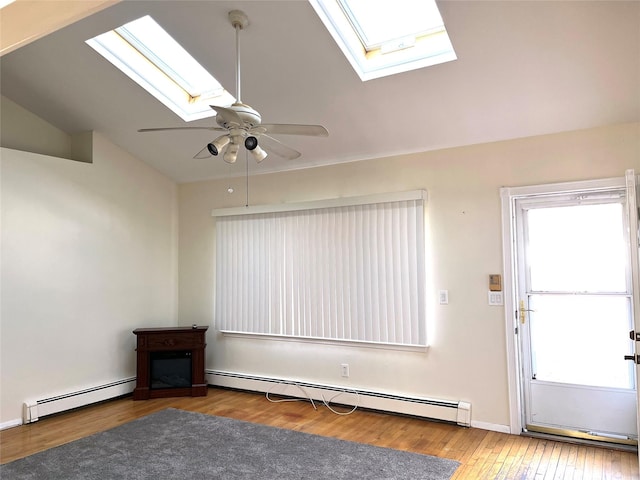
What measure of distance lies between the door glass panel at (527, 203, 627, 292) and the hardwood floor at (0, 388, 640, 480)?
4.11ft

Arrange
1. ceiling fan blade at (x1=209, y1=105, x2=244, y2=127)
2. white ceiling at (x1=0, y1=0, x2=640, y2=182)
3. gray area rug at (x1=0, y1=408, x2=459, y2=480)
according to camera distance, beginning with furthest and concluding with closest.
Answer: gray area rug at (x1=0, y1=408, x2=459, y2=480), white ceiling at (x1=0, y1=0, x2=640, y2=182), ceiling fan blade at (x1=209, y1=105, x2=244, y2=127)

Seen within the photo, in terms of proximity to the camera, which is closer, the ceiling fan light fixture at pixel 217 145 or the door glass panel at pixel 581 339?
the ceiling fan light fixture at pixel 217 145

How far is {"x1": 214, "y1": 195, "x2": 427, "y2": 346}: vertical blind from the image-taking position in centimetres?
423

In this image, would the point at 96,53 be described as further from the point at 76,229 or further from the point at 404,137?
the point at 404,137

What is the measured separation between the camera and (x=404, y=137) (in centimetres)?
411

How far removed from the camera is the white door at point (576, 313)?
11.5ft

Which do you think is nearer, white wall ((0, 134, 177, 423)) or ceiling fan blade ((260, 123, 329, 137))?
ceiling fan blade ((260, 123, 329, 137))

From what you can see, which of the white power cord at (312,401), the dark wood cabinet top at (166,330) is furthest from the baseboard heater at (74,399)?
the white power cord at (312,401)

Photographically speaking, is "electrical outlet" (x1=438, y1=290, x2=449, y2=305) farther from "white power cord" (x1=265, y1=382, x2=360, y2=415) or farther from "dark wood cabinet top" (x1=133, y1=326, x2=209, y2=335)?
"dark wood cabinet top" (x1=133, y1=326, x2=209, y2=335)

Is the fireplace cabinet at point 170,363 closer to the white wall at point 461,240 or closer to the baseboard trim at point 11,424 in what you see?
the white wall at point 461,240

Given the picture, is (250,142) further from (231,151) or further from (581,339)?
(581,339)

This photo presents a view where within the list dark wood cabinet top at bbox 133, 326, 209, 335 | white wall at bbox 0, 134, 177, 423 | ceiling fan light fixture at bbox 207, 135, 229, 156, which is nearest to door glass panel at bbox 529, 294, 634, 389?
ceiling fan light fixture at bbox 207, 135, 229, 156

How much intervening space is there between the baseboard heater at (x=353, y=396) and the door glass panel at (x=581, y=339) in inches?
30.3

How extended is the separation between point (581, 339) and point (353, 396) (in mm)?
2075
